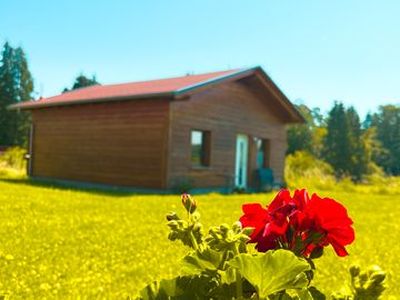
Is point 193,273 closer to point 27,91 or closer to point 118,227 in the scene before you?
point 118,227

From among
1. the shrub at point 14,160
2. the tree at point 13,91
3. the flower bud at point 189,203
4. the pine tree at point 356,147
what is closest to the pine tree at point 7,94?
the tree at point 13,91

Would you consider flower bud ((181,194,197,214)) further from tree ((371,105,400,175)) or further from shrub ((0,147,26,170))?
tree ((371,105,400,175))

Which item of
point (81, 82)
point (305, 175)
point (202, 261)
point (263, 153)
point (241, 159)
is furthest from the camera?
point (81, 82)

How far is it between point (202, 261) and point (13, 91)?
6472 centimetres

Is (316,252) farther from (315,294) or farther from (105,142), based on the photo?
(105,142)

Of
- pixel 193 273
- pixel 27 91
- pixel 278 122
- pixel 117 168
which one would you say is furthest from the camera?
pixel 27 91

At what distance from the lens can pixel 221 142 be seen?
16375 mm

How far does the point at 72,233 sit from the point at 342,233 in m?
5.75

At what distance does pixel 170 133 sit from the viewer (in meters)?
14.0

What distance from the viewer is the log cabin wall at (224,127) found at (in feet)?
47.3

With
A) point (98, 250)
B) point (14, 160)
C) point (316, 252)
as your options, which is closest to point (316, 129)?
point (14, 160)

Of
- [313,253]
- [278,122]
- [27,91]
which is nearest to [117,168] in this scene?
[278,122]

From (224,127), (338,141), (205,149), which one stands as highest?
(338,141)

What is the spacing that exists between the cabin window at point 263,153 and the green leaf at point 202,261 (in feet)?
59.4
